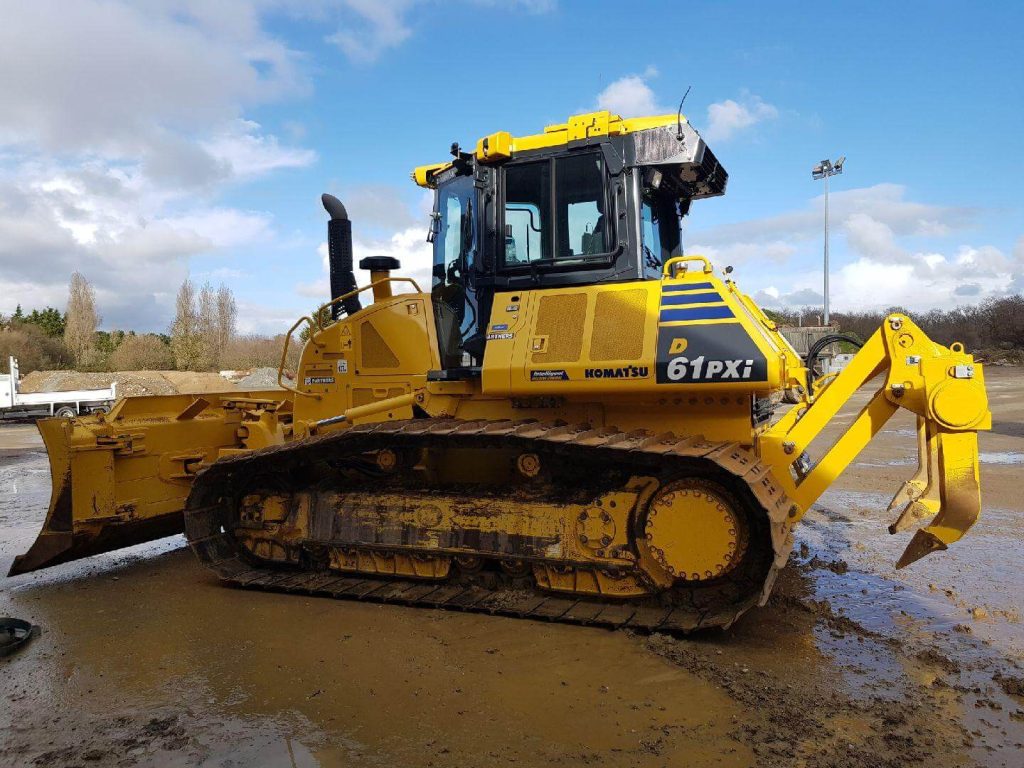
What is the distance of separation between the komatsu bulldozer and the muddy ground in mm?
372

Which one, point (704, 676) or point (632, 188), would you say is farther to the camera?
point (632, 188)

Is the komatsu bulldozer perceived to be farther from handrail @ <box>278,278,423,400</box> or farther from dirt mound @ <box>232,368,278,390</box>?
dirt mound @ <box>232,368,278,390</box>

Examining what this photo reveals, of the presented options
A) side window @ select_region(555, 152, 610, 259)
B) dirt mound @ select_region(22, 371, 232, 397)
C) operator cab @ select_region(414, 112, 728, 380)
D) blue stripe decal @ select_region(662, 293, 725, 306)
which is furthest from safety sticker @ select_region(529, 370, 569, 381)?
dirt mound @ select_region(22, 371, 232, 397)

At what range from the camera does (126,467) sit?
602cm

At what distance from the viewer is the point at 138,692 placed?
3.86m

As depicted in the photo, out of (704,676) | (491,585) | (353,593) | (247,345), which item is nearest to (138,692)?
(353,593)

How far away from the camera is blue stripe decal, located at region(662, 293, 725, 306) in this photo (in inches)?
179

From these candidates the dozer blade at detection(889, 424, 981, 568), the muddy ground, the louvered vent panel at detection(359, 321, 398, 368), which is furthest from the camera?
the louvered vent panel at detection(359, 321, 398, 368)

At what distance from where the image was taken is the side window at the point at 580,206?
16.7ft

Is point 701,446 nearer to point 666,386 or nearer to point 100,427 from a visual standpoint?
point 666,386

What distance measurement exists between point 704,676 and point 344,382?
373 centimetres

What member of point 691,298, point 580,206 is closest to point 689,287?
point 691,298

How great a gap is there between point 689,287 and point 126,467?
15.5 feet

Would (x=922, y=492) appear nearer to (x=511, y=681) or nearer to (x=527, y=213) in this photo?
(x=511, y=681)
